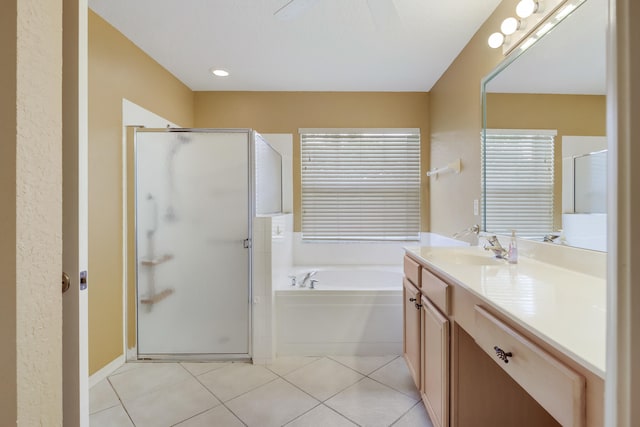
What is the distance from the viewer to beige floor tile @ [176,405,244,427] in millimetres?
1557

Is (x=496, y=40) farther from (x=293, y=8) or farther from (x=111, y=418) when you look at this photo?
(x=111, y=418)

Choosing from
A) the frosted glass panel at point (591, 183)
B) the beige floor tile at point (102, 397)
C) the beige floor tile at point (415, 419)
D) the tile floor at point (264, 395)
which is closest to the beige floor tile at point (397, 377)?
the tile floor at point (264, 395)

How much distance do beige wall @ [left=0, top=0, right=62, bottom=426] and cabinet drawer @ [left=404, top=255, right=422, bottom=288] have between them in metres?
1.49

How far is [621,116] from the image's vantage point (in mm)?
374

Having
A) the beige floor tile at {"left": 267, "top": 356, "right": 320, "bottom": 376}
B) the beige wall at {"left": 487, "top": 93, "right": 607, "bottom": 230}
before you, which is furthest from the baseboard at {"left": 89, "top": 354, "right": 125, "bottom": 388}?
the beige wall at {"left": 487, "top": 93, "right": 607, "bottom": 230}

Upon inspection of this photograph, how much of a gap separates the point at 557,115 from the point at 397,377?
1.75 m

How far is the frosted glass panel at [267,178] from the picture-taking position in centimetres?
231

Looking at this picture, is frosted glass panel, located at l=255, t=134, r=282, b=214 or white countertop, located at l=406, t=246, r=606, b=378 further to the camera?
frosted glass panel, located at l=255, t=134, r=282, b=214

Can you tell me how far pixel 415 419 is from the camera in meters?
1.57

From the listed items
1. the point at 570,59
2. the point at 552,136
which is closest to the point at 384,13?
the point at 570,59

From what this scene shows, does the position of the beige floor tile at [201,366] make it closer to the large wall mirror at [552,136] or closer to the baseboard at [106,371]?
the baseboard at [106,371]

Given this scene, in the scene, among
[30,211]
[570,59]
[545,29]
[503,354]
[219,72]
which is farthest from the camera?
[219,72]

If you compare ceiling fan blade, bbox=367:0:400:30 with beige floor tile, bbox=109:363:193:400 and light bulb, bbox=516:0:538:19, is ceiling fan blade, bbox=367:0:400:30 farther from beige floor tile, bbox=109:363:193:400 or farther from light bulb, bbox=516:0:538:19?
beige floor tile, bbox=109:363:193:400

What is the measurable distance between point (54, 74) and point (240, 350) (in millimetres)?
2103
